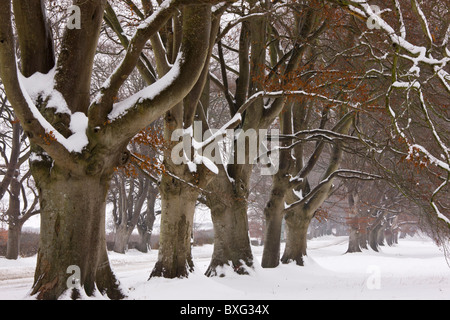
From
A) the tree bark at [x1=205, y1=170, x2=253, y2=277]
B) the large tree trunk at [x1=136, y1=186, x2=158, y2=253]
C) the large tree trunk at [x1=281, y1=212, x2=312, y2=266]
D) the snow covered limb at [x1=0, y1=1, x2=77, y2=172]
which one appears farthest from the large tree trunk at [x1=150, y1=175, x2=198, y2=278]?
the large tree trunk at [x1=136, y1=186, x2=158, y2=253]

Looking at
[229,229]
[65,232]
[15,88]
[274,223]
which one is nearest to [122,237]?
[274,223]

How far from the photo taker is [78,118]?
5.75 m

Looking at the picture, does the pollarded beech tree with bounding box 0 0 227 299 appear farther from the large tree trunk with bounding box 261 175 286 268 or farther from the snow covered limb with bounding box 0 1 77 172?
the large tree trunk with bounding box 261 175 286 268

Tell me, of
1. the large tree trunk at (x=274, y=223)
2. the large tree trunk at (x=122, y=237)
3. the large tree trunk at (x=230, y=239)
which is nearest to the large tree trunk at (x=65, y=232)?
the large tree trunk at (x=230, y=239)

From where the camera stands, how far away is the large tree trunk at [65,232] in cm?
533

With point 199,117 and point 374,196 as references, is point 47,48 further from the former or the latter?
point 374,196

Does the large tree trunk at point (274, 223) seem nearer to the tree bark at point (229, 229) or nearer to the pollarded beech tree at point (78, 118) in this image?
the tree bark at point (229, 229)

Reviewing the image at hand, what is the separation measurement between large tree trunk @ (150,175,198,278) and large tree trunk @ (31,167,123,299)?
2608mm

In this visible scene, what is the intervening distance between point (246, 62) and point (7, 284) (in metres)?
8.71

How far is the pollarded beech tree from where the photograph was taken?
532cm

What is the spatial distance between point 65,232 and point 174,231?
320 cm
